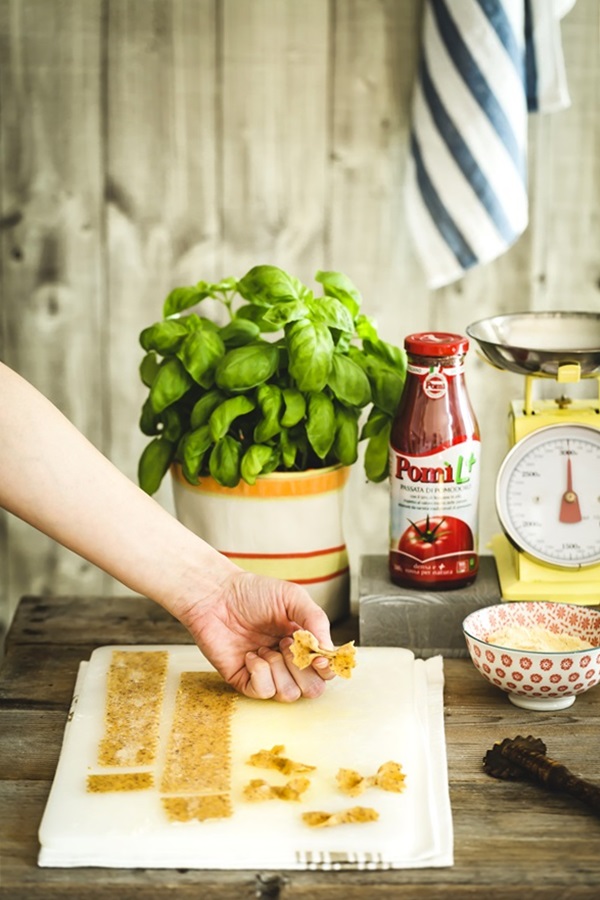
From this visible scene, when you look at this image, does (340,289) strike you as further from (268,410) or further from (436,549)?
(436,549)

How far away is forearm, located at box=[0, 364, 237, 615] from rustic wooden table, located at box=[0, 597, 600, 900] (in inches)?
7.4

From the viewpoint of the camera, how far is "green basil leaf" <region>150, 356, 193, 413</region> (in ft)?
4.99

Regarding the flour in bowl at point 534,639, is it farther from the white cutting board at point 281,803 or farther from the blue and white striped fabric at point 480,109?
the blue and white striped fabric at point 480,109

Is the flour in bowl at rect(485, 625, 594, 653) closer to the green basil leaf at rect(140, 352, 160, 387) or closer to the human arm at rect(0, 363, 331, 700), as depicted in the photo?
the human arm at rect(0, 363, 331, 700)

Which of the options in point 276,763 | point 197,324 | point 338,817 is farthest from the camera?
point 197,324

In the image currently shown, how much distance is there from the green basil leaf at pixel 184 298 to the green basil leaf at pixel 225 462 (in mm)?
260

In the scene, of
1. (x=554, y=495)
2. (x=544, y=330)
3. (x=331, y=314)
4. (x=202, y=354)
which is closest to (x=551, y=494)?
(x=554, y=495)

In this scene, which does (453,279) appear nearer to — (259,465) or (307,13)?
(307,13)

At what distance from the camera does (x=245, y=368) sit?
1.47 metres

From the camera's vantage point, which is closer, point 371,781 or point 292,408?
point 371,781

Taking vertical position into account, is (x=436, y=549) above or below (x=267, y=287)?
below

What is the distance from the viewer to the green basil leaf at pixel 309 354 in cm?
145

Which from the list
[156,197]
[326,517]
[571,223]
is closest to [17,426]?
[326,517]

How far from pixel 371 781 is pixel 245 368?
1.89 ft
